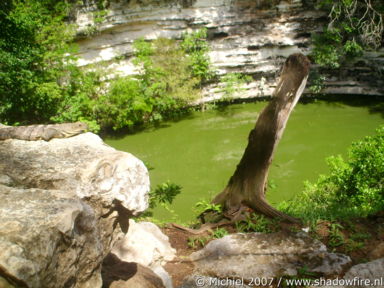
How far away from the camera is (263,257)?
3402 mm

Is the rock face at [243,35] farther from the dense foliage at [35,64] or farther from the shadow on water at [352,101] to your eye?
the dense foliage at [35,64]

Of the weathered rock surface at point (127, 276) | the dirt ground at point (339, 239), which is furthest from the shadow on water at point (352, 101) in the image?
the weathered rock surface at point (127, 276)

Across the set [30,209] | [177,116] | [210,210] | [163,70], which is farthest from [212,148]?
[30,209]

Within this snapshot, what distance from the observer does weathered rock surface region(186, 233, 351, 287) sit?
10.5 ft

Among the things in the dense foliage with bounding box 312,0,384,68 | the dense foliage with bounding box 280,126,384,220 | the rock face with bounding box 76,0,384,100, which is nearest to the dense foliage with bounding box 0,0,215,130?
the rock face with bounding box 76,0,384,100

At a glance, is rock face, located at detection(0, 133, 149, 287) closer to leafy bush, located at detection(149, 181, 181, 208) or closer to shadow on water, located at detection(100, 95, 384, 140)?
leafy bush, located at detection(149, 181, 181, 208)

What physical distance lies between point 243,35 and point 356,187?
7901 millimetres

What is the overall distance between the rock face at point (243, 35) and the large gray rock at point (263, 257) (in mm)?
8271

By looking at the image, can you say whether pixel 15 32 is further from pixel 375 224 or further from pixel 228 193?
pixel 375 224

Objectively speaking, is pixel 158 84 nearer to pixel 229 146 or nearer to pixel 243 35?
pixel 229 146

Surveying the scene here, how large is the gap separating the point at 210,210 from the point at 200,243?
0.94 meters

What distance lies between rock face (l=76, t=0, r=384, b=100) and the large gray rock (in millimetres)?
8271

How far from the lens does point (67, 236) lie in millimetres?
1759

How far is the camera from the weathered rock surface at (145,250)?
3.47 m
